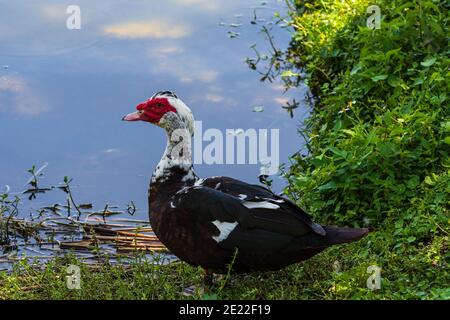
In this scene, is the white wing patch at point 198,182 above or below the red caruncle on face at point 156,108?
below

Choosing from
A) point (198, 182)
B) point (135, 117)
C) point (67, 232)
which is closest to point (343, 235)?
point (198, 182)

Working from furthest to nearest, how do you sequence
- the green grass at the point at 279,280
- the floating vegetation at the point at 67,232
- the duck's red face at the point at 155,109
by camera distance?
the floating vegetation at the point at 67,232 < the duck's red face at the point at 155,109 < the green grass at the point at 279,280

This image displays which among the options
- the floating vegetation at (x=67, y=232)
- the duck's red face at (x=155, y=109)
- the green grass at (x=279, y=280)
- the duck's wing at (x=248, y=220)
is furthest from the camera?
the floating vegetation at (x=67, y=232)

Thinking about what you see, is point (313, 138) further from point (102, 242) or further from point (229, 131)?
point (102, 242)

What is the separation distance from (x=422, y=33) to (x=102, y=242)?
2.62 metres

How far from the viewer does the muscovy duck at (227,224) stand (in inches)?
155

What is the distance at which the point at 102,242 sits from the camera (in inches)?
204

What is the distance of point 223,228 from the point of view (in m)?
3.94

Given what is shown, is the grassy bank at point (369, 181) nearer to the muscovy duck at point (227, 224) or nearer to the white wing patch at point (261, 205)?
the muscovy duck at point (227, 224)

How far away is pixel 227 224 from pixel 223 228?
2 centimetres

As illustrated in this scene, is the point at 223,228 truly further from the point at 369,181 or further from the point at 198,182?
the point at 369,181

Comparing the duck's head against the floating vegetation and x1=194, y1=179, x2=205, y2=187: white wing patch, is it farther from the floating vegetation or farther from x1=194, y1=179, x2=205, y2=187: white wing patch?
the floating vegetation

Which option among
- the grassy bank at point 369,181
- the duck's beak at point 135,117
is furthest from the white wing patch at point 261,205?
the duck's beak at point 135,117
